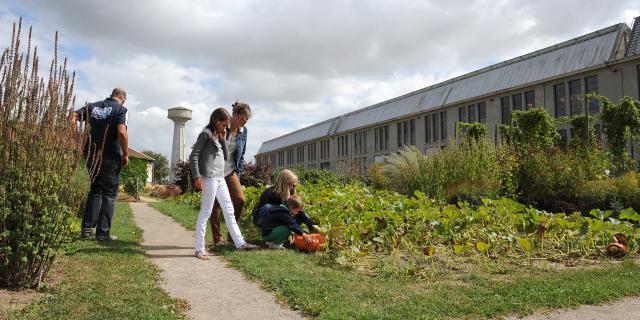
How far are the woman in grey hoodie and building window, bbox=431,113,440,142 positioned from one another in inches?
1429

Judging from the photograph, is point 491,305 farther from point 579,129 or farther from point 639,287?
point 579,129

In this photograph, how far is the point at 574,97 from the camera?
28453 mm

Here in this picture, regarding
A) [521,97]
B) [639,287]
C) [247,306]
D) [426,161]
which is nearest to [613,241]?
[639,287]

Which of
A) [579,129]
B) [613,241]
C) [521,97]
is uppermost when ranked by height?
[521,97]

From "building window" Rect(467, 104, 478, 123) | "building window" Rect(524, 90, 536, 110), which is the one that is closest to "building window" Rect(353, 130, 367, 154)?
"building window" Rect(467, 104, 478, 123)

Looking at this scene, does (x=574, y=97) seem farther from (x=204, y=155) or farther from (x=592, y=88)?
(x=204, y=155)

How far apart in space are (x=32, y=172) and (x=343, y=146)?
5305 centimetres

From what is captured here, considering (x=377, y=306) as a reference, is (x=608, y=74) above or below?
above

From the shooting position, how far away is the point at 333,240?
18.1 feet

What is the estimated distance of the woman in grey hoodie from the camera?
16.9ft

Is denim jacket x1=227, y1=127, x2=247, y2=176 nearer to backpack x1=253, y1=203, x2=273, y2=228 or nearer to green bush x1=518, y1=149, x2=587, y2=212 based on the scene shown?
backpack x1=253, y1=203, x2=273, y2=228

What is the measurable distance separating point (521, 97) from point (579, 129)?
1370 cm

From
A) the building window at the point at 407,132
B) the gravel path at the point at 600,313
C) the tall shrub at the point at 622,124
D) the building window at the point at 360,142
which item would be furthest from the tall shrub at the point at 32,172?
the building window at the point at 360,142

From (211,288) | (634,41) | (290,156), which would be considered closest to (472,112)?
(634,41)
